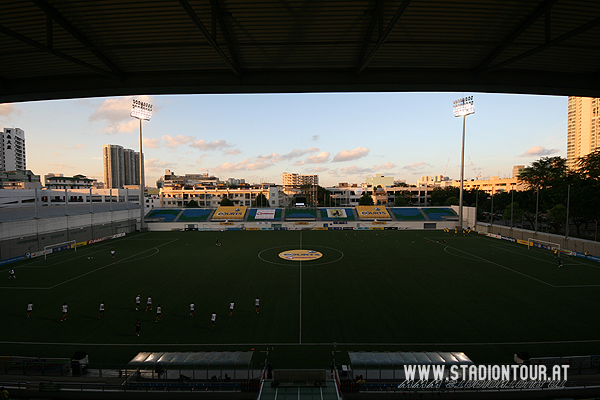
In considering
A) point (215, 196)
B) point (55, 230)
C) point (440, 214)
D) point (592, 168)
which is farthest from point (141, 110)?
point (592, 168)

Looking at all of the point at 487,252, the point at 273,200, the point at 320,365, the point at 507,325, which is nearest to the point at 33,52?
the point at 320,365

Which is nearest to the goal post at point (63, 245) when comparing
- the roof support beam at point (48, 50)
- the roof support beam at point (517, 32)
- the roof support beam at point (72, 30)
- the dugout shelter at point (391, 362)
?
the roof support beam at point (48, 50)

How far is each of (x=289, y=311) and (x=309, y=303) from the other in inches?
69.9

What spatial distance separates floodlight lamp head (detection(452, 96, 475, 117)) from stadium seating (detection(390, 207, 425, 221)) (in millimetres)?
20831

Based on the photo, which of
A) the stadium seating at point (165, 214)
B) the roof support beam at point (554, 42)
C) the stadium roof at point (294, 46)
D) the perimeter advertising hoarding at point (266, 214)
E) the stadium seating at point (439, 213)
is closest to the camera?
the roof support beam at point (554, 42)

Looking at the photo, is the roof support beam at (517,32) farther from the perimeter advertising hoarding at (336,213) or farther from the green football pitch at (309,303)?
the perimeter advertising hoarding at (336,213)

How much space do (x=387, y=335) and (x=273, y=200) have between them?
87015 millimetres

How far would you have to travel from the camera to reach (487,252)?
3328 centimetres

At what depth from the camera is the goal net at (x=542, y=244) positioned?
110 feet

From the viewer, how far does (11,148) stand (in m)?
103

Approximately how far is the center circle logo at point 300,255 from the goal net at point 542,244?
1141 inches

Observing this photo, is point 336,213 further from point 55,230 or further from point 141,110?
point 55,230

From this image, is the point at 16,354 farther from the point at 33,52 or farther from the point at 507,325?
the point at 507,325

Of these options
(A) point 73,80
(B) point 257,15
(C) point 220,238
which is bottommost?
(C) point 220,238
